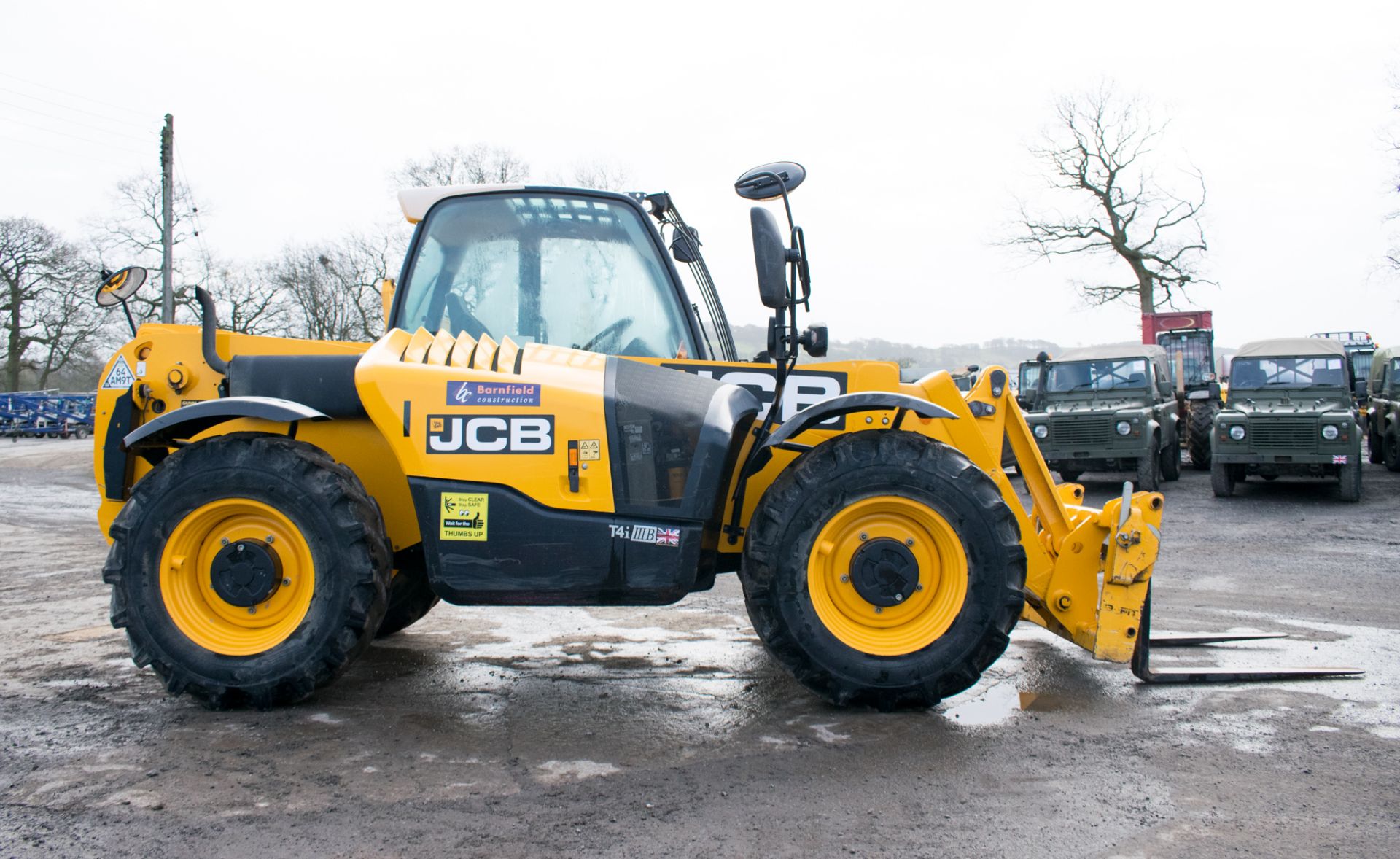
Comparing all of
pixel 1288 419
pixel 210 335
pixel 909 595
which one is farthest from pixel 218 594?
pixel 1288 419

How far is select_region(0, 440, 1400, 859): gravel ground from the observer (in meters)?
3.02

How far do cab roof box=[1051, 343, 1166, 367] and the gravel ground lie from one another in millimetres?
11775

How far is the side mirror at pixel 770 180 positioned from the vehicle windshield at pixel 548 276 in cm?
79

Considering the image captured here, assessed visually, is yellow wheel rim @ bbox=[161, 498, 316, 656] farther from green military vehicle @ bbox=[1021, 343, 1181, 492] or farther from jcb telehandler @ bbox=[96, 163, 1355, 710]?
green military vehicle @ bbox=[1021, 343, 1181, 492]

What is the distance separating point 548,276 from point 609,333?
39 centimetres

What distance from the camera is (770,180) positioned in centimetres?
394

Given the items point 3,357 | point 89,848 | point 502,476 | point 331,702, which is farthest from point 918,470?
point 3,357

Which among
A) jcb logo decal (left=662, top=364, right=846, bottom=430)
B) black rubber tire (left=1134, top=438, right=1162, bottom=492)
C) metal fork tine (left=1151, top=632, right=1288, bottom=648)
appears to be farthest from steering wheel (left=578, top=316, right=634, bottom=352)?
black rubber tire (left=1134, top=438, right=1162, bottom=492)

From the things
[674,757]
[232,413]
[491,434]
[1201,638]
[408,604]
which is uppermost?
[232,413]

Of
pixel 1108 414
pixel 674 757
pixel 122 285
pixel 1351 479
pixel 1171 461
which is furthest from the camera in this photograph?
pixel 1171 461

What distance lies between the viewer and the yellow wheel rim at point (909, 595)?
13.2 ft

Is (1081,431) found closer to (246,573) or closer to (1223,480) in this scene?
(1223,480)

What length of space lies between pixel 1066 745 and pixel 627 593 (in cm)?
176

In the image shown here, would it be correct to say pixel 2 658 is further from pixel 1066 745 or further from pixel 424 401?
pixel 1066 745
